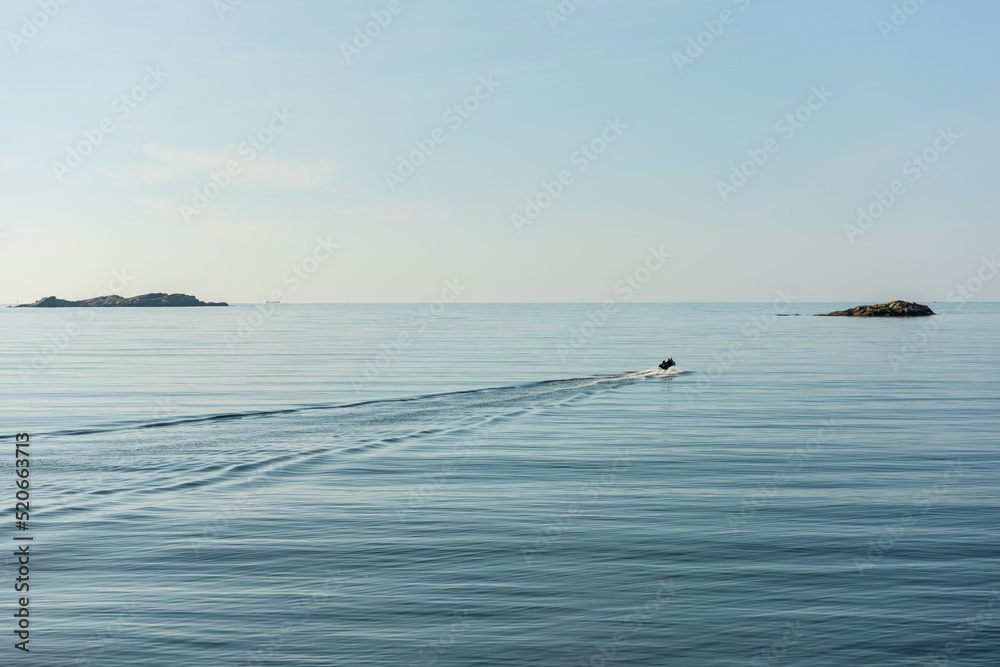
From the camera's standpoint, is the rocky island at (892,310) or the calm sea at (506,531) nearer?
the calm sea at (506,531)

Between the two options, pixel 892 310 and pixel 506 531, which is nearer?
pixel 506 531

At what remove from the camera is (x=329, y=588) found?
14.1m

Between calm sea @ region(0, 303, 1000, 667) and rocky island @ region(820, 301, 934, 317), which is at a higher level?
rocky island @ region(820, 301, 934, 317)

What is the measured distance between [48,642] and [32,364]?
62399 millimetres

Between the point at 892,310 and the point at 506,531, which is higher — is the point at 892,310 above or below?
above

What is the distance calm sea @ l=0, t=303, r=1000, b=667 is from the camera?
12.1m

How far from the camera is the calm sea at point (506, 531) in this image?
12086 mm

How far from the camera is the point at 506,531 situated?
17.6 meters

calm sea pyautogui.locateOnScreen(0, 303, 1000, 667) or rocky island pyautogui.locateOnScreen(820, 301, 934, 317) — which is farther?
rocky island pyautogui.locateOnScreen(820, 301, 934, 317)

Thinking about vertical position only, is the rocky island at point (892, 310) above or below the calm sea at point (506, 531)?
above

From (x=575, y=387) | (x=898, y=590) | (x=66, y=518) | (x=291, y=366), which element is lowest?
(x=898, y=590)

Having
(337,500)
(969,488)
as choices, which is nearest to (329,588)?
(337,500)

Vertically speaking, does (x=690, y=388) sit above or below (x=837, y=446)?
above

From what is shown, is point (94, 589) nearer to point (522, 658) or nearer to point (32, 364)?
point (522, 658)
